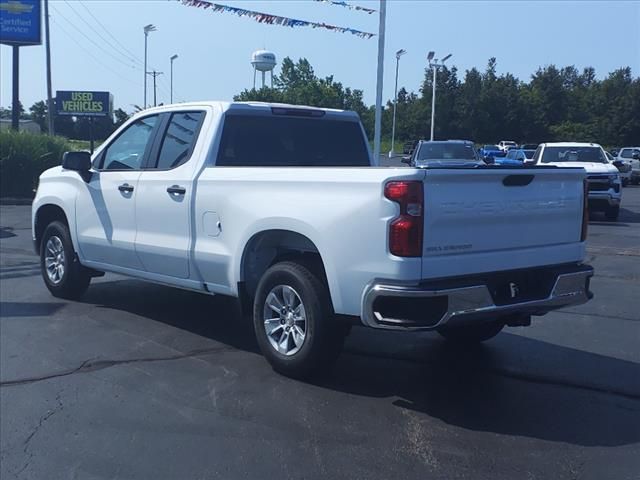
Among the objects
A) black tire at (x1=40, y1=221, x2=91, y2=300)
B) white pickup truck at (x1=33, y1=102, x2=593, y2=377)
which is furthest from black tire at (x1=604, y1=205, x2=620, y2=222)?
black tire at (x1=40, y1=221, x2=91, y2=300)

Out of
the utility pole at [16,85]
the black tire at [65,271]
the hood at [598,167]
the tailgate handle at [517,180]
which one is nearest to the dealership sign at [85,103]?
the utility pole at [16,85]

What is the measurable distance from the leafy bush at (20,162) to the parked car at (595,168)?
1527cm

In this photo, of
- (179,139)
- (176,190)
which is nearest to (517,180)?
(176,190)

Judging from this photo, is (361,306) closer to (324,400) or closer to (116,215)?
(324,400)

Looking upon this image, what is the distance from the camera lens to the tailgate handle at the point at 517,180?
5.25 metres

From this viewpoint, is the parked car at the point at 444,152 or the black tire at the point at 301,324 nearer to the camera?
the black tire at the point at 301,324

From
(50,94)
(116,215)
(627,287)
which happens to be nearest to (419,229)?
(116,215)

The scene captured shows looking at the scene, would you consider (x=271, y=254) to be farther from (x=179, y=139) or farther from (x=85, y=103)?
(x=85, y=103)

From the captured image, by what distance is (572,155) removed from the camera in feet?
64.3

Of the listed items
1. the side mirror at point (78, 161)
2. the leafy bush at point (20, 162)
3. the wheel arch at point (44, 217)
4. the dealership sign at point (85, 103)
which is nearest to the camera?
the side mirror at point (78, 161)

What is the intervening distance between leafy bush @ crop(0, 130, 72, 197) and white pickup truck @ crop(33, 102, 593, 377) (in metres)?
17.5

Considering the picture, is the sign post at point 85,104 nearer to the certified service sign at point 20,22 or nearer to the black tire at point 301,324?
the certified service sign at point 20,22

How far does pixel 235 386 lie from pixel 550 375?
2422 millimetres

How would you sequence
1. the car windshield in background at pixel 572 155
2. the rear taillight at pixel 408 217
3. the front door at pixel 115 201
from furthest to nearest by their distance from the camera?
the car windshield in background at pixel 572 155, the front door at pixel 115 201, the rear taillight at pixel 408 217
